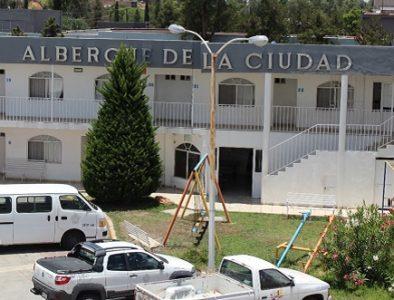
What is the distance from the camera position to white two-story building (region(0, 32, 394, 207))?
28.8 meters

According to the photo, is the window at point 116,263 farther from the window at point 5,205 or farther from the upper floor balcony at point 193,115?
the upper floor balcony at point 193,115

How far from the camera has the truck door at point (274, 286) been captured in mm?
15469

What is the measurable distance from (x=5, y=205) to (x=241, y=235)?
756 cm

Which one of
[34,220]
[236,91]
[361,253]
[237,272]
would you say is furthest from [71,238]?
[236,91]

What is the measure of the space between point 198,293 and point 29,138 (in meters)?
19.9

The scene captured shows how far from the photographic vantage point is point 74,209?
21.6m

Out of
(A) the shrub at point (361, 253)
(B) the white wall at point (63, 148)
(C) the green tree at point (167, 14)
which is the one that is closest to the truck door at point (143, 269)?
(A) the shrub at point (361, 253)

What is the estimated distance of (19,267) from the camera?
20.1 m

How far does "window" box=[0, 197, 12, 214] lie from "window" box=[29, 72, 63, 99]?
12793 millimetres

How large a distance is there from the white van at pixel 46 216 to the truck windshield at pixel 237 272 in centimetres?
660

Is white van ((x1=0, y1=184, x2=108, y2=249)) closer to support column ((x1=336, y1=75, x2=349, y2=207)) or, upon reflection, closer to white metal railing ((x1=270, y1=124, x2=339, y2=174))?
white metal railing ((x1=270, y1=124, x2=339, y2=174))

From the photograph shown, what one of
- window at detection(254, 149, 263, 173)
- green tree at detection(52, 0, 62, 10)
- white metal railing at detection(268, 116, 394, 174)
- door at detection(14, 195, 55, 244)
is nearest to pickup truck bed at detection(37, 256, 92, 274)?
door at detection(14, 195, 55, 244)

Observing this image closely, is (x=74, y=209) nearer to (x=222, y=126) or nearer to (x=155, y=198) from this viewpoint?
(x=155, y=198)

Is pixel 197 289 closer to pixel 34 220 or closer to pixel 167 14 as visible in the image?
pixel 34 220
